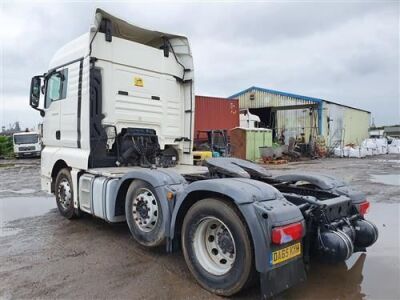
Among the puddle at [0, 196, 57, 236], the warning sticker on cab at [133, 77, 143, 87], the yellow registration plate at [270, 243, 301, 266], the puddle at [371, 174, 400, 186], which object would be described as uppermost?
the warning sticker on cab at [133, 77, 143, 87]

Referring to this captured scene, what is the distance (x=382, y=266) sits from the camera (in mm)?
4340

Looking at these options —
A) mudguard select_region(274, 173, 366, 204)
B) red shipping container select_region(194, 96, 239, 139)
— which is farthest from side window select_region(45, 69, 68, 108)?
red shipping container select_region(194, 96, 239, 139)

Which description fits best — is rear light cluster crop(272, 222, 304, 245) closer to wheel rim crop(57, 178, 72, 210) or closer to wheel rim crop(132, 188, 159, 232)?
wheel rim crop(132, 188, 159, 232)

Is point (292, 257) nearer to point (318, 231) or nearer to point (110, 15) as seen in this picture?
point (318, 231)

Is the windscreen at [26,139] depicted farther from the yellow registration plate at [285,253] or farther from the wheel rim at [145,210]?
the yellow registration plate at [285,253]

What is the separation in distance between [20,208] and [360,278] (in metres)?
7.26

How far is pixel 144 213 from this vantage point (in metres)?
4.63

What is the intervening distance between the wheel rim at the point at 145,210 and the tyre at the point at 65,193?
2.07 m

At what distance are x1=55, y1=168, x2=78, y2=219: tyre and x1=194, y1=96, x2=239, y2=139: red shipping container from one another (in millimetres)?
15525

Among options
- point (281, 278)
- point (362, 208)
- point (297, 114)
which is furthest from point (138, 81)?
point (297, 114)

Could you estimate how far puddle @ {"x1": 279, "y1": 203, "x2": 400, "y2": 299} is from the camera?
3603mm

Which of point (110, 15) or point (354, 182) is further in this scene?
point (354, 182)

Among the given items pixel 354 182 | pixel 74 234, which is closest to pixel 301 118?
pixel 354 182

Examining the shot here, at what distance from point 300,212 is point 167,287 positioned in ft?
5.25
